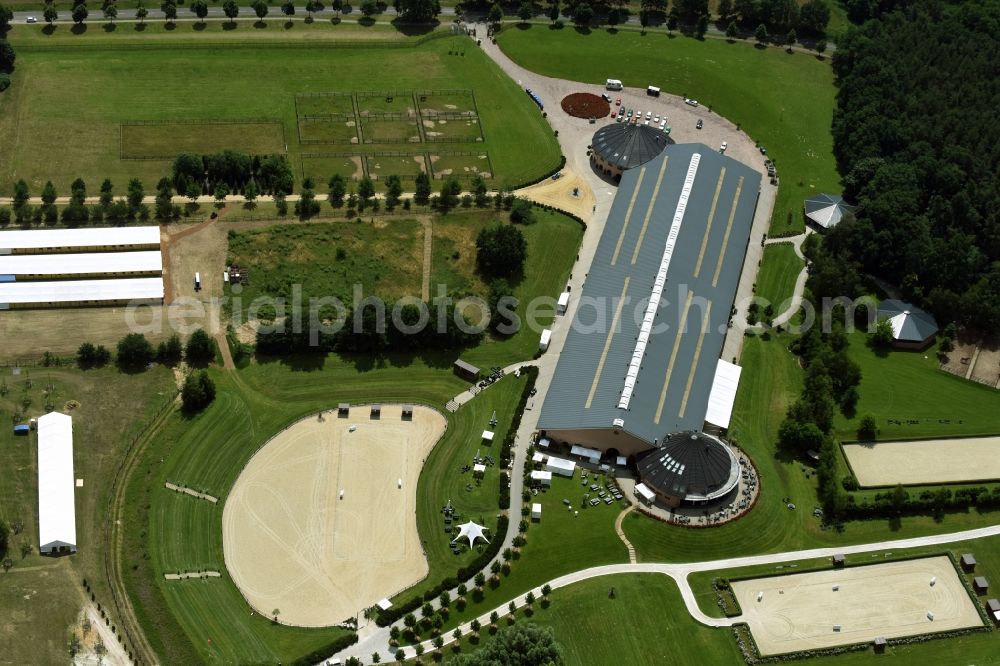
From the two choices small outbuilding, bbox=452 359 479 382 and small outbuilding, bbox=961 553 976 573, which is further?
small outbuilding, bbox=452 359 479 382

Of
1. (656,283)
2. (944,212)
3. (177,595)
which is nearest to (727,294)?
(656,283)

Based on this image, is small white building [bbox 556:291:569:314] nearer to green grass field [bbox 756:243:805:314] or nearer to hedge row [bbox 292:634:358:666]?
green grass field [bbox 756:243:805:314]

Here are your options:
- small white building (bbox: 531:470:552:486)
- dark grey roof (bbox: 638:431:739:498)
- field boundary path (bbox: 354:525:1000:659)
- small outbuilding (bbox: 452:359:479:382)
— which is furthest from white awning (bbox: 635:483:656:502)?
small outbuilding (bbox: 452:359:479:382)

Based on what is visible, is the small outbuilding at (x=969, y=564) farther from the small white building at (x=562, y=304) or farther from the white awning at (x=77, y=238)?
the white awning at (x=77, y=238)

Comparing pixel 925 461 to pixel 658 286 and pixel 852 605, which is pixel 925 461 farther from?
pixel 658 286

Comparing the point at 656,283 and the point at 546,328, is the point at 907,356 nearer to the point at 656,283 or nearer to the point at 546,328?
the point at 656,283

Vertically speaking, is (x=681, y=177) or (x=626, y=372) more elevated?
(x=681, y=177)

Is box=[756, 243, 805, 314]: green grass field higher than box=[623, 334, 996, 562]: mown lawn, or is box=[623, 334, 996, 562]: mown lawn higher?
box=[756, 243, 805, 314]: green grass field
